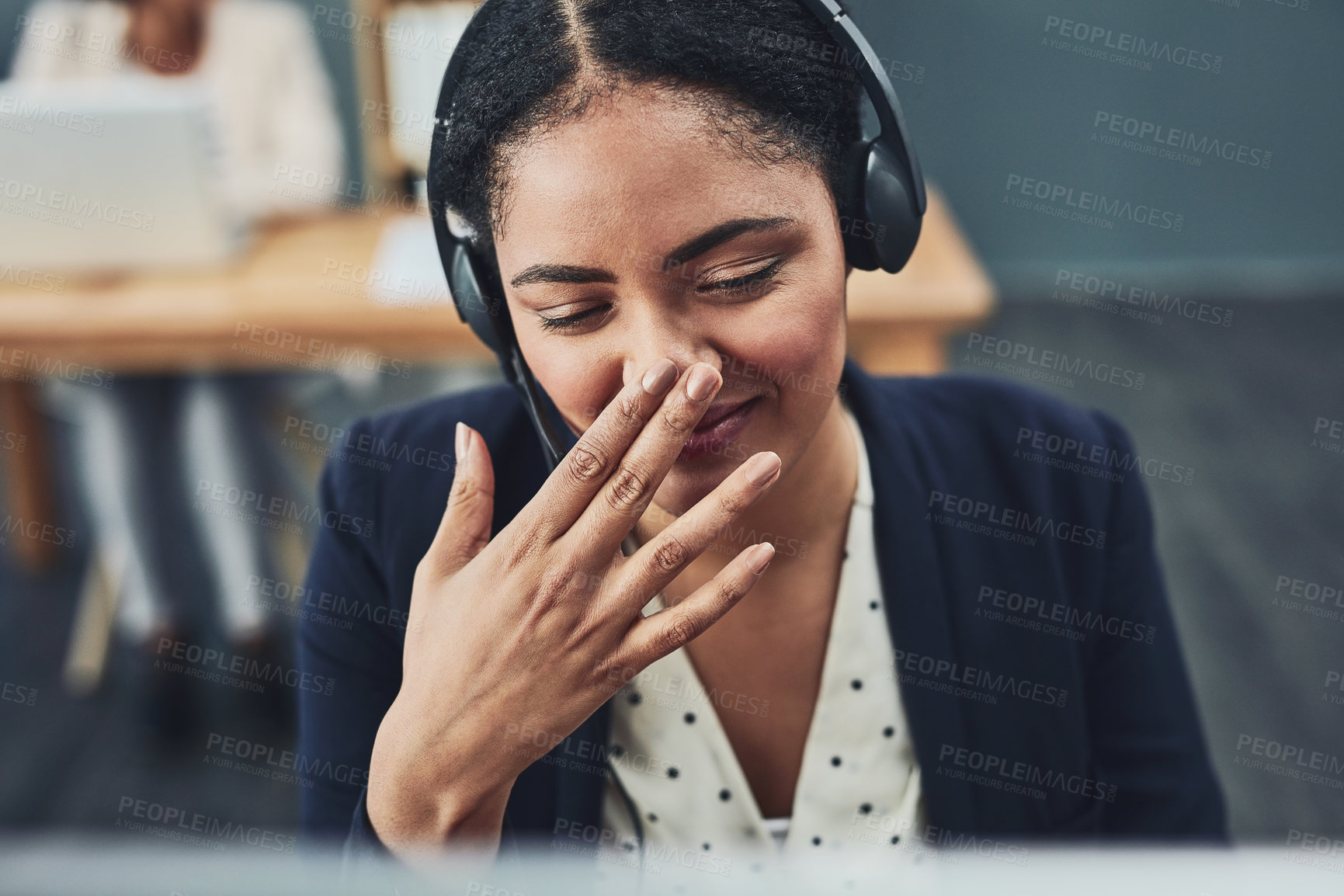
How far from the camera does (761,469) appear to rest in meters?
0.56

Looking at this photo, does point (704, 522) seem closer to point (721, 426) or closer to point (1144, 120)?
point (721, 426)

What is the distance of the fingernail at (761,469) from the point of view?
21.8 inches

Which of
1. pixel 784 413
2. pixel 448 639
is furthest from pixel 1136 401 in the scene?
pixel 448 639

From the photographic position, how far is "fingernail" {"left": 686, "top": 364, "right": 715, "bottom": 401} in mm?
553

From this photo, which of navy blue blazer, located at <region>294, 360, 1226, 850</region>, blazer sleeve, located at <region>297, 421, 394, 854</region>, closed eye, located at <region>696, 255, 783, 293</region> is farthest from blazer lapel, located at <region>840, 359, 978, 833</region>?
blazer sleeve, located at <region>297, 421, 394, 854</region>

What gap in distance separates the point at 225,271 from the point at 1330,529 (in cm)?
264

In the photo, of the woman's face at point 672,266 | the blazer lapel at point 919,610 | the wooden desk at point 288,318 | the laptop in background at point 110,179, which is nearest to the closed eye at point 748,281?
the woman's face at point 672,266

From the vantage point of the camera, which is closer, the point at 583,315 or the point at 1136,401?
the point at 583,315

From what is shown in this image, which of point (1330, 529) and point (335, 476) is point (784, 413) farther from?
point (1330, 529)

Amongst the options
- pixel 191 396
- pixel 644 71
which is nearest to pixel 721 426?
pixel 644 71

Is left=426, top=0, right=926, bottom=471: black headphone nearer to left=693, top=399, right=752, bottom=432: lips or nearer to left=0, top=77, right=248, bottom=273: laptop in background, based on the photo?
left=693, top=399, right=752, bottom=432: lips

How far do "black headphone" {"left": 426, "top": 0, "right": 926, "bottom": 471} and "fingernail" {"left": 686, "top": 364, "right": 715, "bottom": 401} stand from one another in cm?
20

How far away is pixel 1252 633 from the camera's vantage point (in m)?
2.33

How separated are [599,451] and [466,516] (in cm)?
10
